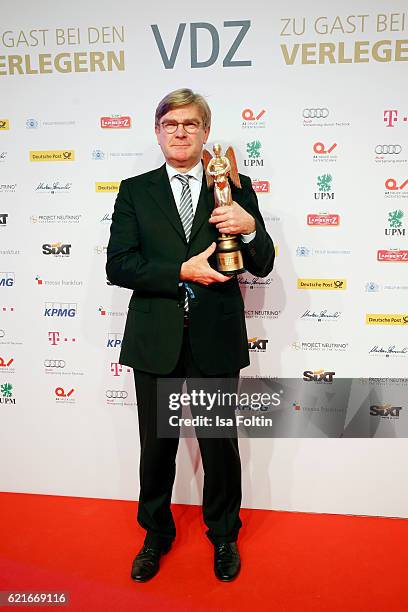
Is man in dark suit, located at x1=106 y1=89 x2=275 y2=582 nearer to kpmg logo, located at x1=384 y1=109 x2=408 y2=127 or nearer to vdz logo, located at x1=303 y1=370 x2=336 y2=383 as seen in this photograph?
vdz logo, located at x1=303 y1=370 x2=336 y2=383

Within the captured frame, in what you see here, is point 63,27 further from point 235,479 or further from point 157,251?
point 235,479

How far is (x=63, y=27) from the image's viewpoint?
105 inches

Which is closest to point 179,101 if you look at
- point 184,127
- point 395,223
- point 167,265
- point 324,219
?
point 184,127

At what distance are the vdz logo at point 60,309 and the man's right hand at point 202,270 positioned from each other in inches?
40.6

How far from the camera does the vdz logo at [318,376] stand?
2760 millimetres

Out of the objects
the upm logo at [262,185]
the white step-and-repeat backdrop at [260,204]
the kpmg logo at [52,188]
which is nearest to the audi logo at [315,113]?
the white step-and-repeat backdrop at [260,204]

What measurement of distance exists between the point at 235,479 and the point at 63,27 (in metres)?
2.33

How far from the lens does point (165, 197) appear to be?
2.18 meters

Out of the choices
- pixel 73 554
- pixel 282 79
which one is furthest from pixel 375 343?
pixel 73 554

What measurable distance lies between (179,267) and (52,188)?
1114mm

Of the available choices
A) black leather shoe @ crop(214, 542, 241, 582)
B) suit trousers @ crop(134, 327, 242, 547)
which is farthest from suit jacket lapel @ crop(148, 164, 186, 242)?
black leather shoe @ crop(214, 542, 241, 582)

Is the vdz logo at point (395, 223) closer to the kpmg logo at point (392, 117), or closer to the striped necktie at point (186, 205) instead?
the kpmg logo at point (392, 117)

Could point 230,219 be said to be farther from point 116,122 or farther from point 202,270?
point 116,122

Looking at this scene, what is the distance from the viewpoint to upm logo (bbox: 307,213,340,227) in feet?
8.61
